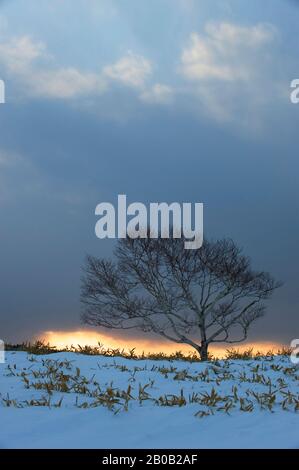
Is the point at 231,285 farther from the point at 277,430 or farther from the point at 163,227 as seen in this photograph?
the point at 277,430

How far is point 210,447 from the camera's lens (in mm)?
5016

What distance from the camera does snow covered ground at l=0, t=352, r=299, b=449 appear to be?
5289mm

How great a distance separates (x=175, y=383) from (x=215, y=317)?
15813mm

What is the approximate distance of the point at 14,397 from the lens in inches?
298

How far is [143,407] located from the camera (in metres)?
6.67

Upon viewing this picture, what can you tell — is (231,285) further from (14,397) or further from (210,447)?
(210,447)

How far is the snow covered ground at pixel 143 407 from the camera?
5.29m

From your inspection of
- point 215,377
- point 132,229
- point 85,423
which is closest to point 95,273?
point 132,229
